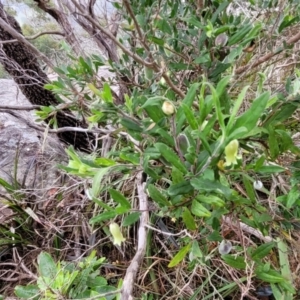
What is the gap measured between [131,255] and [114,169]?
66cm

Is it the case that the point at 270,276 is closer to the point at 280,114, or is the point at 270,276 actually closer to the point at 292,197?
the point at 292,197

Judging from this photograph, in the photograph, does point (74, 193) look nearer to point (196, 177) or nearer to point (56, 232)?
point (56, 232)

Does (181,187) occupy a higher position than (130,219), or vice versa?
(181,187)

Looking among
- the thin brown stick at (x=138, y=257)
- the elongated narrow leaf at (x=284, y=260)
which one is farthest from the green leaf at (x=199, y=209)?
the elongated narrow leaf at (x=284, y=260)

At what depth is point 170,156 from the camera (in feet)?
1.67

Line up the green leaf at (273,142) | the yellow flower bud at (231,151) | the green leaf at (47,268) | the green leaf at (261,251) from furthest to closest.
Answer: the green leaf at (47,268)
the green leaf at (261,251)
the green leaf at (273,142)
the yellow flower bud at (231,151)

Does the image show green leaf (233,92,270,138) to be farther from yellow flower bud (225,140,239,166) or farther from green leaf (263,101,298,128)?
green leaf (263,101,298,128)

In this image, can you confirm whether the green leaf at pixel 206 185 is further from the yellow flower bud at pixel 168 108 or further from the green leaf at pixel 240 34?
the green leaf at pixel 240 34

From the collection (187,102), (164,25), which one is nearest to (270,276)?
(187,102)

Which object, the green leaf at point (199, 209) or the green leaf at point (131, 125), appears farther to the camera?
the green leaf at point (131, 125)

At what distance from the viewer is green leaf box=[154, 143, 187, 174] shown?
51 centimetres

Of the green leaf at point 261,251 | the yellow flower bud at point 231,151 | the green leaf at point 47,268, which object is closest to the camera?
the yellow flower bud at point 231,151

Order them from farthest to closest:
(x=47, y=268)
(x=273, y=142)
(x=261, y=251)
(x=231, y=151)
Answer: (x=47, y=268) → (x=261, y=251) → (x=273, y=142) → (x=231, y=151)

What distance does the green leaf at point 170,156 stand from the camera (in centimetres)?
51
